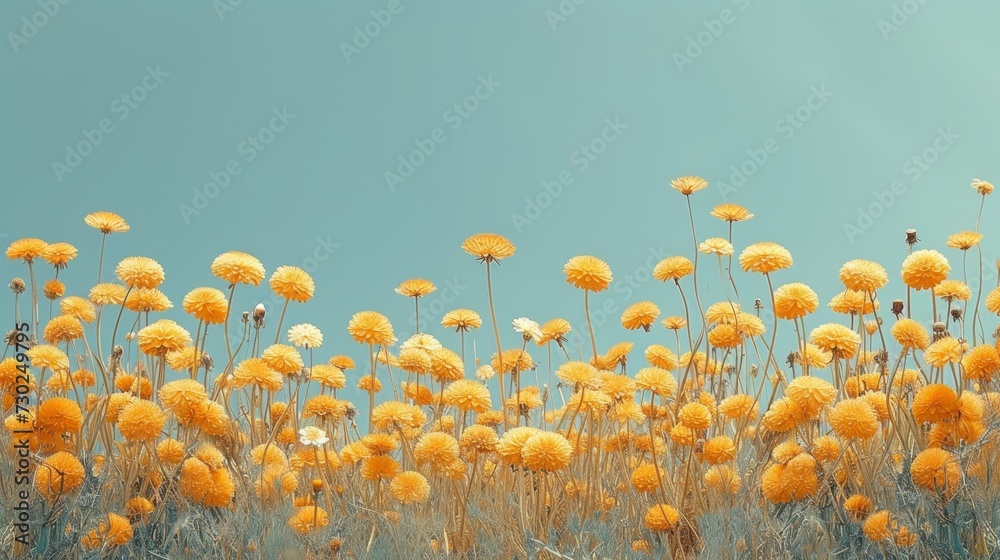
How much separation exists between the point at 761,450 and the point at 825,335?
480 millimetres

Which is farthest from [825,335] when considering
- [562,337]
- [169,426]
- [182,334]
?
[169,426]

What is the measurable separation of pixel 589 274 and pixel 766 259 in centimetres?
61

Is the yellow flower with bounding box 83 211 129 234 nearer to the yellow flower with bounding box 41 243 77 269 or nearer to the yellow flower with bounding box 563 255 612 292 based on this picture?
the yellow flower with bounding box 41 243 77 269

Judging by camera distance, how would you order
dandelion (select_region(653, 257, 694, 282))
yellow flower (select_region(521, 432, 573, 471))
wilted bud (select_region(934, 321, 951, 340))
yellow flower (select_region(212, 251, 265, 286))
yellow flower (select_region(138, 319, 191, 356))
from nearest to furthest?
yellow flower (select_region(521, 432, 573, 471)) → yellow flower (select_region(138, 319, 191, 356)) → yellow flower (select_region(212, 251, 265, 286)) → dandelion (select_region(653, 257, 694, 282)) → wilted bud (select_region(934, 321, 951, 340))

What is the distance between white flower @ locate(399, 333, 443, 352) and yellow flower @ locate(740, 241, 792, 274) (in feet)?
3.69

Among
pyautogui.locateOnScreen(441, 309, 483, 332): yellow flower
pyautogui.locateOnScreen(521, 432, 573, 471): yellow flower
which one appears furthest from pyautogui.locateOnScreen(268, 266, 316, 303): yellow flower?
pyautogui.locateOnScreen(521, 432, 573, 471): yellow flower

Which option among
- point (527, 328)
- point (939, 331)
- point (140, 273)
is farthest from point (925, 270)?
point (140, 273)

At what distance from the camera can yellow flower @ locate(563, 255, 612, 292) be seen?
3.04 metres

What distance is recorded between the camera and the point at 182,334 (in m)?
2.86

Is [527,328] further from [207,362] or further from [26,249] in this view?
→ [26,249]

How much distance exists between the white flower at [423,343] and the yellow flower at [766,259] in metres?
1.12

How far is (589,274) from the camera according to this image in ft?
10.0

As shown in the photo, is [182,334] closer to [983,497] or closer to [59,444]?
[59,444]

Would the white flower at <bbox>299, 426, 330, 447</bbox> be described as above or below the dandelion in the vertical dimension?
below
